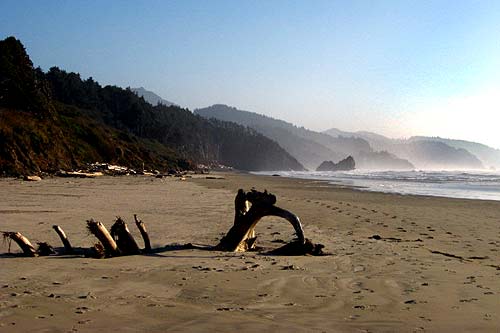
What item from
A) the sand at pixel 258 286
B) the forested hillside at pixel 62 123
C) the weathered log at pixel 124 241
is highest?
the forested hillside at pixel 62 123

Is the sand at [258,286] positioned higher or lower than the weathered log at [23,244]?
lower

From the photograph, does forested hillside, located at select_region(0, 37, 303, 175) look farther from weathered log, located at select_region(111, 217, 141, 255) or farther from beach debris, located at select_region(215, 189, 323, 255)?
beach debris, located at select_region(215, 189, 323, 255)

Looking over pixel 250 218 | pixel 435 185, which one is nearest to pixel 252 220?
pixel 250 218

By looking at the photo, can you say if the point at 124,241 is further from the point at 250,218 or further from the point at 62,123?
the point at 62,123

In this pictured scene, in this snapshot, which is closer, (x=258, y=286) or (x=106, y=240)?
(x=258, y=286)

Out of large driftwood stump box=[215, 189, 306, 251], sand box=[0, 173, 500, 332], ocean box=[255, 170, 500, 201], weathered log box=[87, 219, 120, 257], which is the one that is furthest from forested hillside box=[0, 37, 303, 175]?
large driftwood stump box=[215, 189, 306, 251]

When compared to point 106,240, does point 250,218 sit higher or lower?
higher

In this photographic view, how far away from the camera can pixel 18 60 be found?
46.7 metres

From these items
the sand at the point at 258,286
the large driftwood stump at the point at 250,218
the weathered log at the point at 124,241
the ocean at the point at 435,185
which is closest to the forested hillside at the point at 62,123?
the ocean at the point at 435,185

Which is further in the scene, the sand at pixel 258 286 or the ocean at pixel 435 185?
the ocean at pixel 435 185

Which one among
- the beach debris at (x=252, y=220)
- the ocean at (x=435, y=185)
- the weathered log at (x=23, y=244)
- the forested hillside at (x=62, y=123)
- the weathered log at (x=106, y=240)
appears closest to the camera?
the weathered log at (x=23, y=244)

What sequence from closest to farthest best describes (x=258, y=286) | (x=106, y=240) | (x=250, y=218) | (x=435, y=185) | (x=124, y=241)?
(x=258, y=286)
(x=106, y=240)
(x=124, y=241)
(x=250, y=218)
(x=435, y=185)

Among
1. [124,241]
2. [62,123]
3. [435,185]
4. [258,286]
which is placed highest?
[62,123]

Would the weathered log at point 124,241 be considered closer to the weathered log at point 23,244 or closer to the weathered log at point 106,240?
the weathered log at point 106,240
